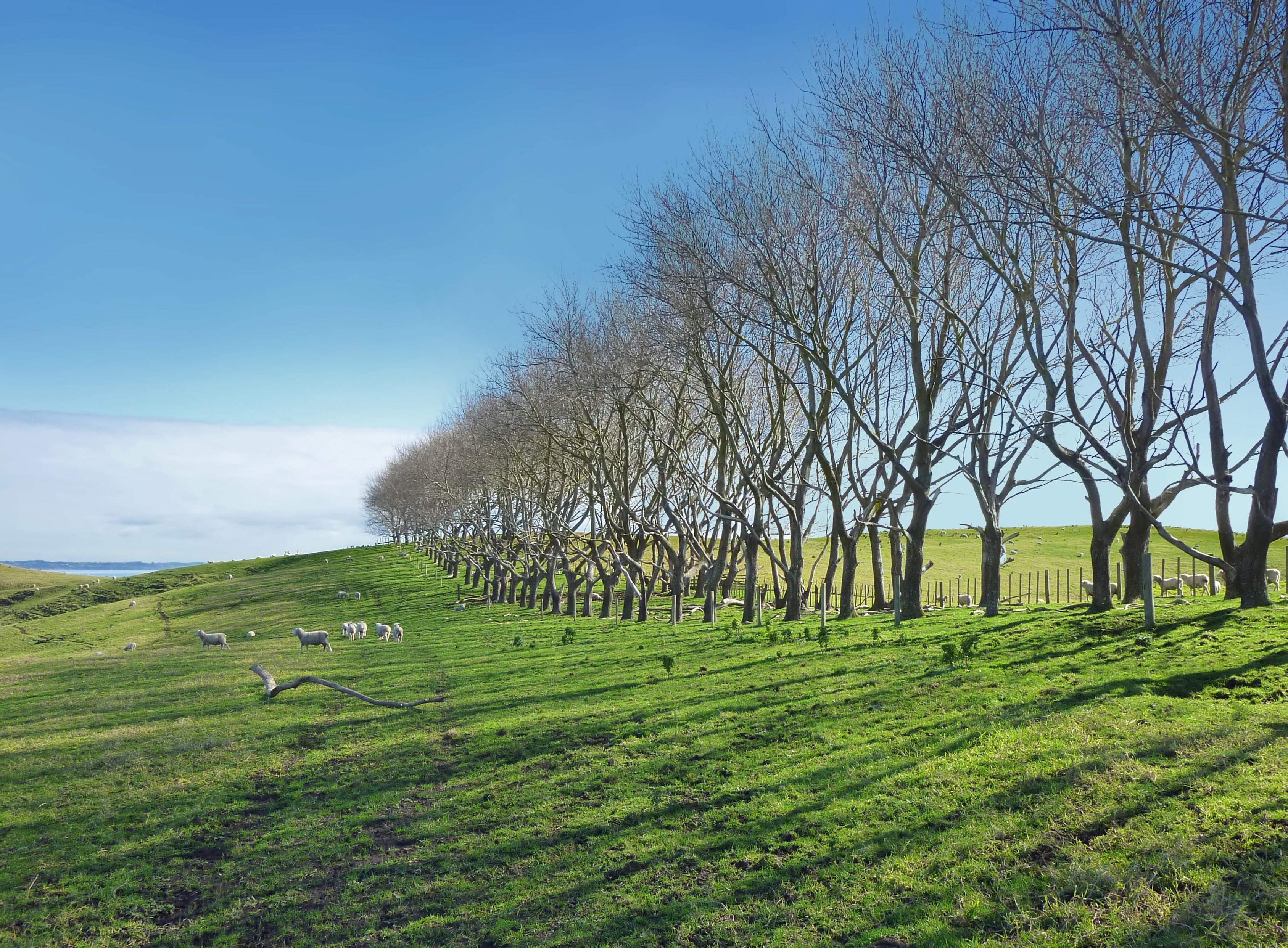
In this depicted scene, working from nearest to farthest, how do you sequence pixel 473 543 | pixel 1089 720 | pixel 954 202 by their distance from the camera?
pixel 1089 720
pixel 954 202
pixel 473 543

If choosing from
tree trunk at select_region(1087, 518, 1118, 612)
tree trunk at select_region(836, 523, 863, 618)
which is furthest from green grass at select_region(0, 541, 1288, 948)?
tree trunk at select_region(836, 523, 863, 618)

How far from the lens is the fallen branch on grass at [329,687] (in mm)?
15898

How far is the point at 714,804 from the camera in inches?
367

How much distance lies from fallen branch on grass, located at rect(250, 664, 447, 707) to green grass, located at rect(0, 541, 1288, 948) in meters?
0.32

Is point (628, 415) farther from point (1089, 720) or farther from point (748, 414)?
point (1089, 720)

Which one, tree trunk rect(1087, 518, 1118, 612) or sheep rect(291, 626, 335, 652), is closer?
tree trunk rect(1087, 518, 1118, 612)

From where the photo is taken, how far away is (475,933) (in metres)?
6.89

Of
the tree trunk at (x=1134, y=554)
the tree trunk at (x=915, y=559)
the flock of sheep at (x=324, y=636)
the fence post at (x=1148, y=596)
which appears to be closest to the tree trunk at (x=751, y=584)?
the tree trunk at (x=915, y=559)

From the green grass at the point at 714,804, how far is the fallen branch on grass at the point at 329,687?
0.32 m

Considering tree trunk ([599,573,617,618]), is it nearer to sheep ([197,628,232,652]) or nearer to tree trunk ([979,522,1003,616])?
sheep ([197,628,232,652])

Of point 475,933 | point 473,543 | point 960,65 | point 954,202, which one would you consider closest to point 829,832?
point 475,933

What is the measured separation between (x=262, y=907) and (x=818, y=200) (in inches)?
791

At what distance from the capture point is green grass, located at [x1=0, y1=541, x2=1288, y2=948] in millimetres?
6621

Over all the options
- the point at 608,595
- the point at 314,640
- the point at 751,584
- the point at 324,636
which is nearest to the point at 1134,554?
the point at 751,584
